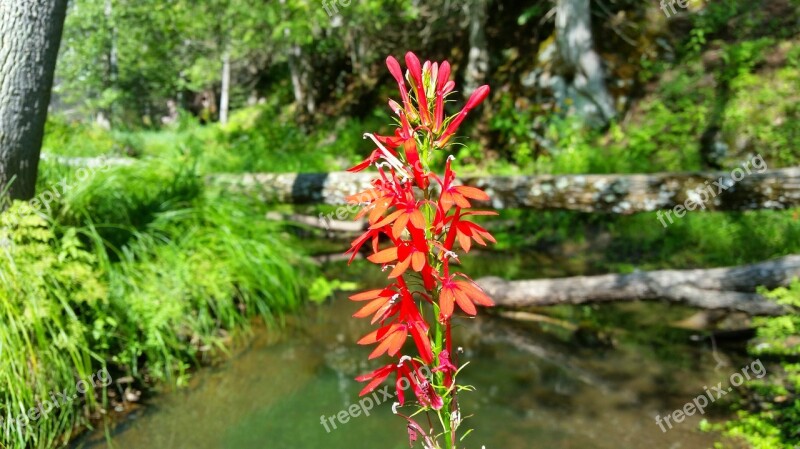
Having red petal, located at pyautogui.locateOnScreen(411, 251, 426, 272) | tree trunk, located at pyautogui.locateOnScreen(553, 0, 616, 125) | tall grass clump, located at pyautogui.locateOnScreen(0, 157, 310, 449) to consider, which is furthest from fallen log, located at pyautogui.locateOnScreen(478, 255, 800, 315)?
tree trunk, located at pyautogui.locateOnScreen(553, 0, 616, 125)

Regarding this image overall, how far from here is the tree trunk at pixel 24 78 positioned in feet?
10.1

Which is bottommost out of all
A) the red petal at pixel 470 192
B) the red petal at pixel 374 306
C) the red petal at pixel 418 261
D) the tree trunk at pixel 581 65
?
the red petal at pixel 374 306

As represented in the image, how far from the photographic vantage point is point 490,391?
369 cm

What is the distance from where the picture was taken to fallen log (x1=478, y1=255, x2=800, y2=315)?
12.6ft

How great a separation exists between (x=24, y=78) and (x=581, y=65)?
7062mm

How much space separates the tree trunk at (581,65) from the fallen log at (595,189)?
10.4 ft

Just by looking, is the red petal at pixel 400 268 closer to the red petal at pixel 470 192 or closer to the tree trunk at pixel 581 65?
the red petal at pixel 470 192

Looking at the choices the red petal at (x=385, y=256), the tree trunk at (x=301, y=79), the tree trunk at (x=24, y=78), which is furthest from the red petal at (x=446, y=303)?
the tree trunk at (x=301, y=79)

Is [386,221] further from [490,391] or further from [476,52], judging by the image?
[476,52]

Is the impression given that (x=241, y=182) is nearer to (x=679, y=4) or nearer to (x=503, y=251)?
(x=503, y=251)

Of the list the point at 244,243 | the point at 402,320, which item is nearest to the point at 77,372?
the point at 244,243

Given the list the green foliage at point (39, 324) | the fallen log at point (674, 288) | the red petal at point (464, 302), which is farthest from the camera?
the fallen log at point (674, 288)

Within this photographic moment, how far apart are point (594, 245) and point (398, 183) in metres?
5.82

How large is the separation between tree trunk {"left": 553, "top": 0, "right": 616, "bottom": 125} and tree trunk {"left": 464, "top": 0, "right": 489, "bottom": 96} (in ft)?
5.24
